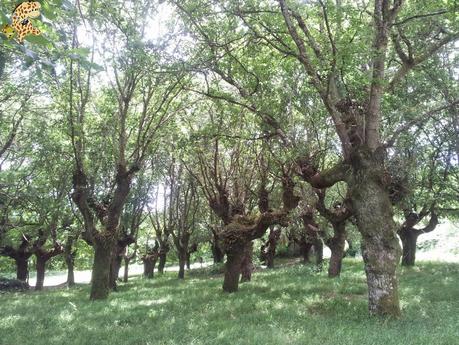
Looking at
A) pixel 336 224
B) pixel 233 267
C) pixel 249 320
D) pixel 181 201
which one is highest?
pixel 181 201

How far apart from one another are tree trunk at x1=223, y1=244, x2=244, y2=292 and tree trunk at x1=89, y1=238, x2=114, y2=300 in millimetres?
4899

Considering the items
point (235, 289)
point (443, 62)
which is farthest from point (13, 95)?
point (443, 62)

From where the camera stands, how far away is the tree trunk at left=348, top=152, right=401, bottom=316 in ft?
36.8

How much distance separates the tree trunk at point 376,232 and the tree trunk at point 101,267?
34.2 ft

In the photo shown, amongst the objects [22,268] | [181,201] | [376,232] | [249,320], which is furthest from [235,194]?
[22,268]

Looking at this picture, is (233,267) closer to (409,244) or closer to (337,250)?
(337,250)

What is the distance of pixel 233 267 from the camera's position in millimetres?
18641

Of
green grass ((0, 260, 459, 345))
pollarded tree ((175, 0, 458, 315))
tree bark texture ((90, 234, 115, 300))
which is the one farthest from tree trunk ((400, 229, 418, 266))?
tree bark texture ((90, 234, 115, 300))

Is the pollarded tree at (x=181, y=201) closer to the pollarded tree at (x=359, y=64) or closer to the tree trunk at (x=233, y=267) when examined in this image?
the tree trunk at (x=233, y=267)

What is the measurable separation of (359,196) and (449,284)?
30.0ft

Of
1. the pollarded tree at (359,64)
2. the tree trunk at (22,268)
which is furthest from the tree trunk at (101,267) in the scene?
the tree trunk at (22,268)

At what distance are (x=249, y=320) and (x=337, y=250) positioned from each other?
42.8 ft

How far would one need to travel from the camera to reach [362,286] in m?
17.4

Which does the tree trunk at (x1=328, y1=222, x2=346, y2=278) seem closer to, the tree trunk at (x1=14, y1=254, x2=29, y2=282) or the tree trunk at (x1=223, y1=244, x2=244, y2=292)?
the tree trunk at (x1=223, y1=244, x2=244, y2=292)
